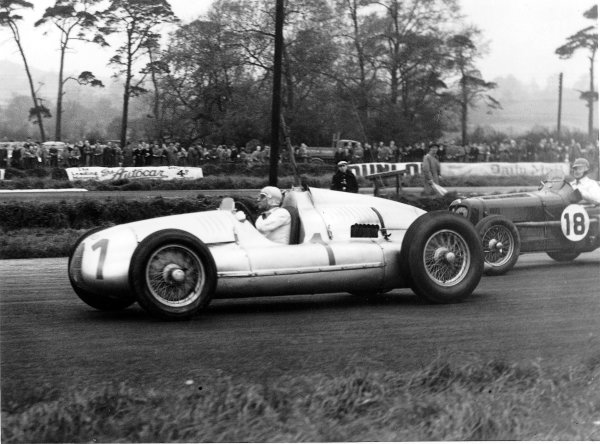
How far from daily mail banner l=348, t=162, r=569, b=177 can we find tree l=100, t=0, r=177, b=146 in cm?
356

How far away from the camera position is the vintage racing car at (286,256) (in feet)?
20.5

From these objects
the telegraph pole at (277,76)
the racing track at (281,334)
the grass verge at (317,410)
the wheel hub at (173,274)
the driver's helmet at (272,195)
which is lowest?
the grass verge at (317,410)

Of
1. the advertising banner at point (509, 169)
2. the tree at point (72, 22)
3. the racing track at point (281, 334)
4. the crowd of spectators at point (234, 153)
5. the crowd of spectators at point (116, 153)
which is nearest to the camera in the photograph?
the racing track at point (281, 334)

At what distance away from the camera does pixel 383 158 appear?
966 centimetres

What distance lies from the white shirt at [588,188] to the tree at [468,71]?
261 cm

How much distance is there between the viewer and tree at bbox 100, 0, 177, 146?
607 centimetres

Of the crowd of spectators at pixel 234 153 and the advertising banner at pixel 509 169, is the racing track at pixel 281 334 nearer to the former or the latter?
the crowd of spectators at pixel 234 153

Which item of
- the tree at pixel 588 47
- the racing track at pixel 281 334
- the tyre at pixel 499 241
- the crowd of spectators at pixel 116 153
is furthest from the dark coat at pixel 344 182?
the tree at pixel 588 47

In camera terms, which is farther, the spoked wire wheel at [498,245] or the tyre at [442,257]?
the spoked wire wheel at [498,245]

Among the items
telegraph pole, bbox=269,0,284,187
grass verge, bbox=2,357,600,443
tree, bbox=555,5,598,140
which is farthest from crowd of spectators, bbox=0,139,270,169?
tree, bbox=555,5,598,140

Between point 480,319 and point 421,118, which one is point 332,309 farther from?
point 421,118

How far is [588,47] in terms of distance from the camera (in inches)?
263

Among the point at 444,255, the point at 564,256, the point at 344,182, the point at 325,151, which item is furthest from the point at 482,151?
the point at 564,256

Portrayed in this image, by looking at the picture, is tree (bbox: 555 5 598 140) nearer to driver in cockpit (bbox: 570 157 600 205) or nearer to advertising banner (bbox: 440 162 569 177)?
advertising banner (bbox: 440 162 569 177)
